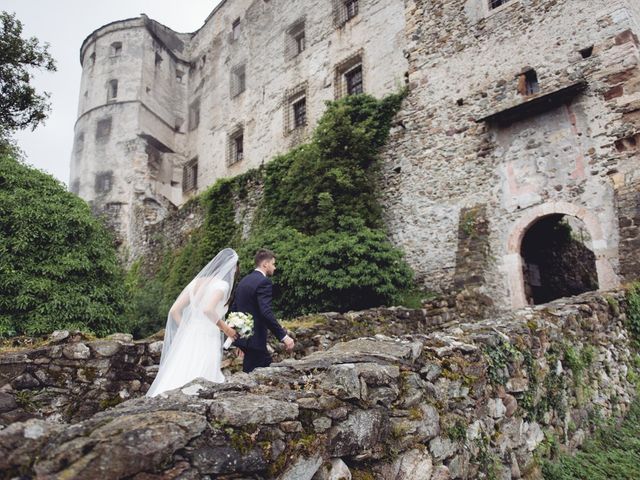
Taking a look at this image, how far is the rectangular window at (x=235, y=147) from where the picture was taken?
2208 cm

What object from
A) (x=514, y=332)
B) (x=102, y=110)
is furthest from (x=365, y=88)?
(x=102, y=110)

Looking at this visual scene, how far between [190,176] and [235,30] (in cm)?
755

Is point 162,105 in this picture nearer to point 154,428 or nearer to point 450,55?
point 450,55

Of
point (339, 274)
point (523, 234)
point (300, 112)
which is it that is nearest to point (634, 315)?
point (523, 234)

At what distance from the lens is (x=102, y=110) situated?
25.7 m

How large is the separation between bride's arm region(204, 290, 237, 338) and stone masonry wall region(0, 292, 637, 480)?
3.86 feet

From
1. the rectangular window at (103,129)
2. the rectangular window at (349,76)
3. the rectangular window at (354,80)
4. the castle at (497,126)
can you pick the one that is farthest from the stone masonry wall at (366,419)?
the rectangular window at (103,129)

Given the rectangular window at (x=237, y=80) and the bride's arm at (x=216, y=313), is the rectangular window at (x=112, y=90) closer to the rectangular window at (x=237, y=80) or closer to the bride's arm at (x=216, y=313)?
the rectangular window at (x=237, y=80)

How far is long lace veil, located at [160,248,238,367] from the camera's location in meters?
4.47

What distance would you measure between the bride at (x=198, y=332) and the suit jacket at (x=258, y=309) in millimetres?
179

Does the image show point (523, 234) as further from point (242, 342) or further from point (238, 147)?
point (238, 147)

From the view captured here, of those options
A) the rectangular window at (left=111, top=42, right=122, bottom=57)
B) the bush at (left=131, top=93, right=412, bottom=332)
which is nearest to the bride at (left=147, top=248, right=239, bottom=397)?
the bush at (left=131, top=93, right=412, bottom=332)

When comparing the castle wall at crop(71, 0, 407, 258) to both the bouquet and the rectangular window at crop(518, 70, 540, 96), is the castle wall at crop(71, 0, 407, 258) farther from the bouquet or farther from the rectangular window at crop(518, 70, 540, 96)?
the bouquet

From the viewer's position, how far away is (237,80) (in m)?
23.1
